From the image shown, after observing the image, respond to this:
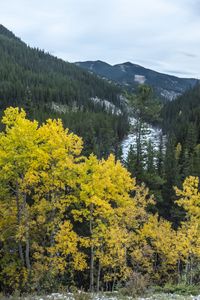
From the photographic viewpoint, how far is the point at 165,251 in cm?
3356

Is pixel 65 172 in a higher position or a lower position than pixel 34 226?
higher

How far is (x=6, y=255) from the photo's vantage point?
26719mm

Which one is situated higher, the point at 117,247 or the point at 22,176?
the point at 22,176

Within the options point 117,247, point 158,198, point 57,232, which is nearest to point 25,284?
point 57,232

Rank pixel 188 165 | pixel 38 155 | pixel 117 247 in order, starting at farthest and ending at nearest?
pixel 188 165 < pixel 117 247 < pixel 38 155

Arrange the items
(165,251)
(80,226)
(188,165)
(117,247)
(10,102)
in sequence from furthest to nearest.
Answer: (10,102)
(188,165)
(80,226)
(165,251)
(117,247)

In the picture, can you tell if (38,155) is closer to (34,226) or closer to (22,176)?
(22,176)

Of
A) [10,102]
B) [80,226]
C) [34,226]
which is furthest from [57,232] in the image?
[10,102]

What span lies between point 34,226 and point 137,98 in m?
27.4

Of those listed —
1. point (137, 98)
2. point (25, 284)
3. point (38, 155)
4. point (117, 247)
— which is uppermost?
point (137, 98)

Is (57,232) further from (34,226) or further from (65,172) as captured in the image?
(65,172)

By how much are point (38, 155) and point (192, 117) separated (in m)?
131

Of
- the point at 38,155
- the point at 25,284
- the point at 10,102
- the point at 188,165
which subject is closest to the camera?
the point at 38,155

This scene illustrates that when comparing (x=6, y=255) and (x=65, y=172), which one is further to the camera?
(x=6, y=255)
